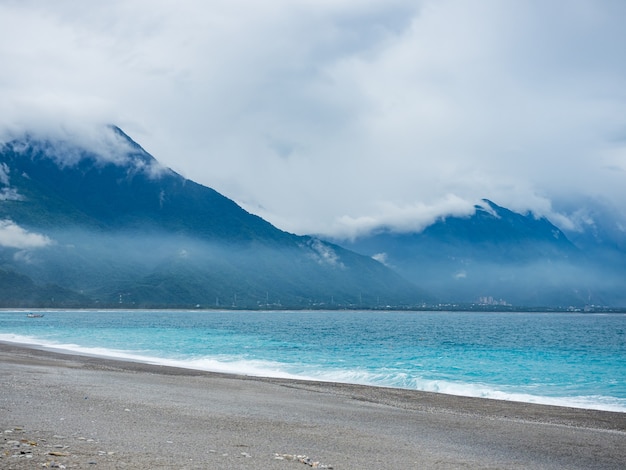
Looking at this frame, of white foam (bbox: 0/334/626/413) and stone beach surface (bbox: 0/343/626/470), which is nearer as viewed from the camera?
stone beach surface (bbox: 0/343/626/470)

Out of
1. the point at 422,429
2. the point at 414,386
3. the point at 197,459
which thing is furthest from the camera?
the point at 414,386

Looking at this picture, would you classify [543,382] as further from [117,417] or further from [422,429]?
[117,417]

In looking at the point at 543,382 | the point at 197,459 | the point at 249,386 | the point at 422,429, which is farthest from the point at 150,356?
the point at 197,459

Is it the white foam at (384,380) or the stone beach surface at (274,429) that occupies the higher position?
the stone beach surface at (274,429)

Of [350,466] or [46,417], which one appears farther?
[46,417]

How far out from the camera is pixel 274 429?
51.3 ft

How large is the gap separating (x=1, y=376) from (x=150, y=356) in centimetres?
2461

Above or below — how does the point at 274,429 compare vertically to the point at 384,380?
above

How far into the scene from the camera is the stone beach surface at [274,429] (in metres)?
11.7

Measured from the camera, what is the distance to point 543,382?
35469mm

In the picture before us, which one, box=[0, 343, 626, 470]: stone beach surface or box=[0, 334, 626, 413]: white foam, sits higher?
box=[0, 343, 626, 470]: stone beach surface

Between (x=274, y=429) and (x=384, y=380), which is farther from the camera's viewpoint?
(x=384, y=380)

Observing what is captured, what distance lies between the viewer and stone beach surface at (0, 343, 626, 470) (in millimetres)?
11713

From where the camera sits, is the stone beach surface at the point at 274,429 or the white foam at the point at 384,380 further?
the white foam at the point at 384,380
